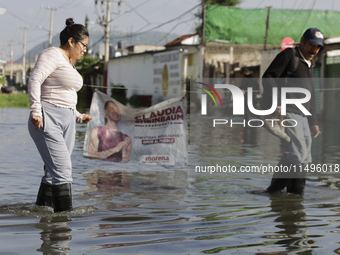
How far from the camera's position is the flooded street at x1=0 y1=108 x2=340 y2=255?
11.1ft

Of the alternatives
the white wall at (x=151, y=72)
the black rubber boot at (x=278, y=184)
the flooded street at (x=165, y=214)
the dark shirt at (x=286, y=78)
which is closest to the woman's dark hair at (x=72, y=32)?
the flooded street at (x=165, y=214)

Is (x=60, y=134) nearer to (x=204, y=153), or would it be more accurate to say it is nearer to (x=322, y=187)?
(x=322, y=187)

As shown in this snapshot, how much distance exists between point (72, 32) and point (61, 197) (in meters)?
1.35

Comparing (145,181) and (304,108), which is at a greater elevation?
(304,108)

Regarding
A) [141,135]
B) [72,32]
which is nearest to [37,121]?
[72,32]

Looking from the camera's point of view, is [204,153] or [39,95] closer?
[39,95]

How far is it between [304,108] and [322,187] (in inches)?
52.1

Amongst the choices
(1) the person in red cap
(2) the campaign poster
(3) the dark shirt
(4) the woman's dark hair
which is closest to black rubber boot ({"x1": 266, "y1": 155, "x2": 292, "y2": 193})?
(1) the person in red cap

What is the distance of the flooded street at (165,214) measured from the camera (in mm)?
3387

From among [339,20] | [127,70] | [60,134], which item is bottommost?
[60,134]

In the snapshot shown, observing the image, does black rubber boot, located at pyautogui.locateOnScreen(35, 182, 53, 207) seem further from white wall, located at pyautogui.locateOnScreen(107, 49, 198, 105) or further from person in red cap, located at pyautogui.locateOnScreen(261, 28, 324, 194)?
white wall, located at pyautogui.locateOnScreen(107, 49, 198, 105)

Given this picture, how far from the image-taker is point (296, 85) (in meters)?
5.32

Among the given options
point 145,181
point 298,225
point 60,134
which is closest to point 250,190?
point 145,181

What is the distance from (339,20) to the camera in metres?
35.4
